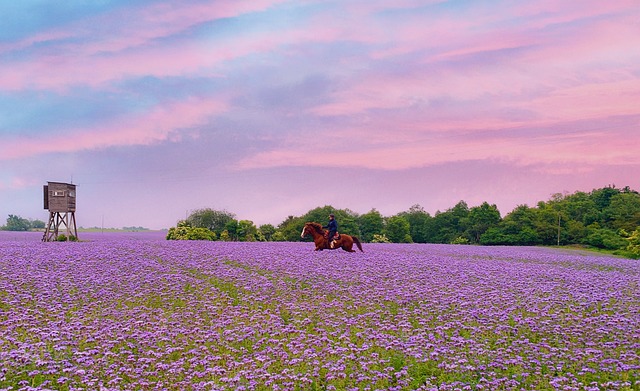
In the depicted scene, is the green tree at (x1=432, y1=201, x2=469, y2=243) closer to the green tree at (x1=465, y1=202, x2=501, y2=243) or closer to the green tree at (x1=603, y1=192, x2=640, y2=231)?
the green tree at (x1=465, y1=202, x2=501, y2=243)

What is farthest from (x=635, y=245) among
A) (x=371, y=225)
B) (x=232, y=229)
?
(x=371, y=225)

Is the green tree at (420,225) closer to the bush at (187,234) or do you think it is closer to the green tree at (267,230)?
the green tree at (267,230)

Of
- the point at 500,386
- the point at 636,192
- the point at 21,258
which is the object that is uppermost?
the point at 636,192

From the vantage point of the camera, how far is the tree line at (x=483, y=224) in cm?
5700

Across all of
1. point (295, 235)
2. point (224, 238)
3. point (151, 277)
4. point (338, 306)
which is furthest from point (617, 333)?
point (295, 235)

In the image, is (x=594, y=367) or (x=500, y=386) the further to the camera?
(x=594, y=367)

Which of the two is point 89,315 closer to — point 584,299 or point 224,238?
point 584,299

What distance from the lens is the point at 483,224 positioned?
249 feet

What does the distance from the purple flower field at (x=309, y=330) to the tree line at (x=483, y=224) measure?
36055 millimetres

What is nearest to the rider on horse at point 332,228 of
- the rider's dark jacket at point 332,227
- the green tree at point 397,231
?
the rider's dark jacket at point 332,227

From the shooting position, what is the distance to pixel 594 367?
819 centimetres

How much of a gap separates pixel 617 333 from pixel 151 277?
10.9 meters

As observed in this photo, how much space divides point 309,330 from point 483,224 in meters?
70.2

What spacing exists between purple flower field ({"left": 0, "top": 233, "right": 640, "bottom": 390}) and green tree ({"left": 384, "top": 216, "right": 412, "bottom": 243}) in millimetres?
54794
